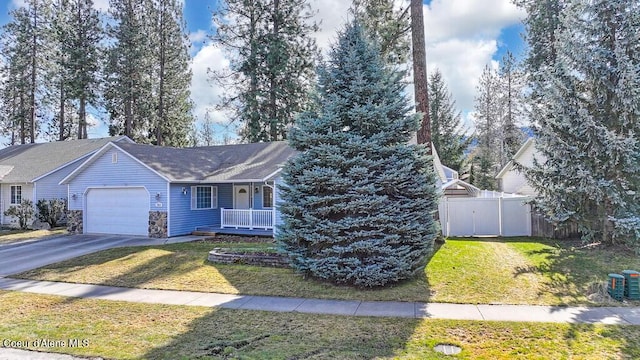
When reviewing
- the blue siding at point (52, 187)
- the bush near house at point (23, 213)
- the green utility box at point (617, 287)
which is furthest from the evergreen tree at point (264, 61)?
the green utility box at point (617, 287)

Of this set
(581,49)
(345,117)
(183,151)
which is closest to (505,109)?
(581,49)

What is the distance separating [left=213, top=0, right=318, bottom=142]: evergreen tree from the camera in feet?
85.9

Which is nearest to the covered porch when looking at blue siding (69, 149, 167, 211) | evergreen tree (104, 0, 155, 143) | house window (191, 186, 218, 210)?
house window (191, 186, 218, 210)

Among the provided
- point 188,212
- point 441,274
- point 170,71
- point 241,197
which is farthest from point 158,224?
point 170,71

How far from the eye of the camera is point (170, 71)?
2942cm

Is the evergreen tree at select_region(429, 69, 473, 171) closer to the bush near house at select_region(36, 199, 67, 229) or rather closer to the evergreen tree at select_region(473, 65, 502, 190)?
the evergreen tree at select_region(473, 65, 502, 190)

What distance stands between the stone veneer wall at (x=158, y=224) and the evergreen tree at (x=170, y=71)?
14.8 m

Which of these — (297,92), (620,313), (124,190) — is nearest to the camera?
(620,313)

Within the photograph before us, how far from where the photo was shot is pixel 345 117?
9227mm

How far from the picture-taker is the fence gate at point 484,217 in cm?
1410

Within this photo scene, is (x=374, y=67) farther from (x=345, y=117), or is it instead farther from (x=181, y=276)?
(x=181, y=276)

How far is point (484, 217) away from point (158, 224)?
12861mm

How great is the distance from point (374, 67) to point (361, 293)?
5199 mm

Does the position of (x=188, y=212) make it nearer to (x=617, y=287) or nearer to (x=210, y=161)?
(x=210, y=161)
